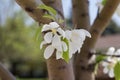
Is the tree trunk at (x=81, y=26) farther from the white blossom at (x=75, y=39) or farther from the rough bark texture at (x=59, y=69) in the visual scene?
the white blossom at (x=75, y=39)

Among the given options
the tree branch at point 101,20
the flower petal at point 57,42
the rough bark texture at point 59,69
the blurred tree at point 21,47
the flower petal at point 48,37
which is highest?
the blurred tree at point 21,47

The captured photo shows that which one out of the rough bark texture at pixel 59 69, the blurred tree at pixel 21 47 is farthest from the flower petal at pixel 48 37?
the blurred tree at pixel 21 47

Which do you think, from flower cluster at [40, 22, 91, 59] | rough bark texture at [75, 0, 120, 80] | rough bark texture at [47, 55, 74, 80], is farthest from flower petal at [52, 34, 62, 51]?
rough bark texture at [75, 0, 120, 80]

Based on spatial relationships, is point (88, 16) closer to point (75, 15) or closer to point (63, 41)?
point (75, 15)

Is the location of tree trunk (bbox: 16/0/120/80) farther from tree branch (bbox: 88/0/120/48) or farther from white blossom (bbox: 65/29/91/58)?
white blossom (bbox: 65/29/91/58)

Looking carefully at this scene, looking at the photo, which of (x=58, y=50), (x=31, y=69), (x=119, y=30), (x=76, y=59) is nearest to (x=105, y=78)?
(x=76, y=59)

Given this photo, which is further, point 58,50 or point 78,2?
point 78,2
